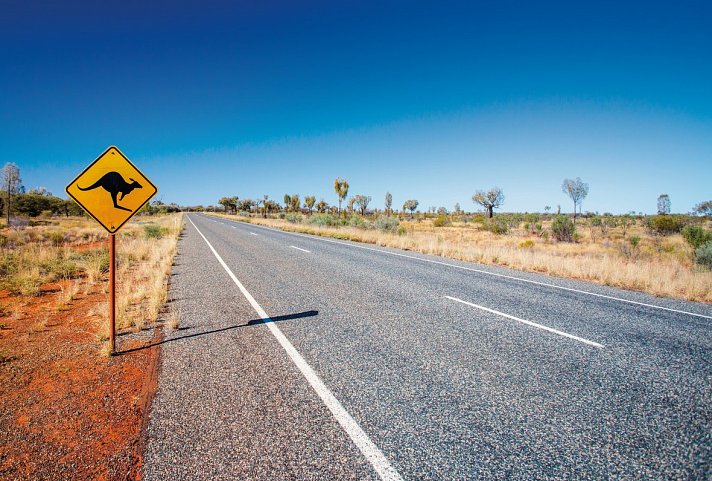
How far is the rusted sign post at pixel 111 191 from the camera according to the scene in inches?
154

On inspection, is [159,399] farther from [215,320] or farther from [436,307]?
[436,307]

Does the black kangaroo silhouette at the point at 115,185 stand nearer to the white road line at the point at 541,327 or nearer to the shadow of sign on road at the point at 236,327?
the shadow of sign on road at the point at 236,327

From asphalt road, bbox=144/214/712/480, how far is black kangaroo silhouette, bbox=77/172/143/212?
2.12 metres

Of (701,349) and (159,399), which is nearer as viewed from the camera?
(159,399)

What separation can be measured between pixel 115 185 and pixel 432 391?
442cm

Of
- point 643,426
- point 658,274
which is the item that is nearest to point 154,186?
point 643,426

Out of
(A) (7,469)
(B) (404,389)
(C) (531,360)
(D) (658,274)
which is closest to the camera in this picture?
(A) (7,469)

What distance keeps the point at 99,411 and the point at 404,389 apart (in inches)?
112

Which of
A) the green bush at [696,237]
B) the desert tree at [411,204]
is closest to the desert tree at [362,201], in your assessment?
the desert tree at [411,204]

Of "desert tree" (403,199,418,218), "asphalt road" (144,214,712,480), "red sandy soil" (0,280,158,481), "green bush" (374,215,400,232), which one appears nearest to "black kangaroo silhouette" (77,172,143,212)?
"red sandy soil" (0,280,158,481)

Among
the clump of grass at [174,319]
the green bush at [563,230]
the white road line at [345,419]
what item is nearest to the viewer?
the white road line at [345,419]

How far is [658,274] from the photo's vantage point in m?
8.76

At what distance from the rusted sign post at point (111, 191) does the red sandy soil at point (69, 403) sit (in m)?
0.57

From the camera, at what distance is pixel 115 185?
4059 mm
